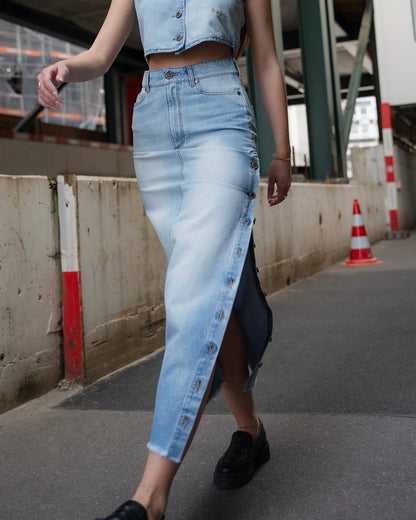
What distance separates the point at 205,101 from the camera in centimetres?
195

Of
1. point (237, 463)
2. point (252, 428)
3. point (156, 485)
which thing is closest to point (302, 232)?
point (252, 428)

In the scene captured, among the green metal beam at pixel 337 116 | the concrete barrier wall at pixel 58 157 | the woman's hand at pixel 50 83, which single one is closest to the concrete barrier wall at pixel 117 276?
the woman's hand at pixel 50 83

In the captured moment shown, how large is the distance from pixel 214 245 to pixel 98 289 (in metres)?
2.01

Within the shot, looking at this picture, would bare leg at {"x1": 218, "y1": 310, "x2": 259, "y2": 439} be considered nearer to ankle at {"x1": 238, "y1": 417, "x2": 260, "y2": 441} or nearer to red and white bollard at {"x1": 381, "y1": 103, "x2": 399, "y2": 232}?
ankle at {"x1": 238, "y1": 417, "x2": 260, "y2": 441}

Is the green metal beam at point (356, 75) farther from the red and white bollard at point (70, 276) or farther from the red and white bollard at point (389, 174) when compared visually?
the red and white bollard at point (70, 276)

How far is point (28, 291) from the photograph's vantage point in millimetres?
3314

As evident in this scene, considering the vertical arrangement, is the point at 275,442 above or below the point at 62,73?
below

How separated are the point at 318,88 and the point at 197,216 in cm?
970

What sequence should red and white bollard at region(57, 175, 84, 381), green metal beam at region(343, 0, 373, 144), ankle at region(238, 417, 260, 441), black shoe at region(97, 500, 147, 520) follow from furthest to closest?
1. green metal beam at region(343, 0, 373, 144)
2. red and white bollard at region(57, 175, 84, 381)
3. ankle at region(238, 417, 260, 441)
4. black shoe at region(97, 500, 147, 520)

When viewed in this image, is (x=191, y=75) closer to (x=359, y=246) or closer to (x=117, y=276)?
(x=117, y=276)

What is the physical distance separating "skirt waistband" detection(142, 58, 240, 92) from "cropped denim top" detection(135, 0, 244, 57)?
2.1 inches

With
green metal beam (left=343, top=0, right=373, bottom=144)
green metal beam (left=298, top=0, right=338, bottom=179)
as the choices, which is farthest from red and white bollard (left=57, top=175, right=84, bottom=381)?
green metal beam (left=343, top=0, right=373, bottom=144)

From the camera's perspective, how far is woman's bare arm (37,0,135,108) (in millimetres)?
1861

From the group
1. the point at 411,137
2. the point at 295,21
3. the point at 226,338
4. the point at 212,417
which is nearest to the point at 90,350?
the point at 212,417
